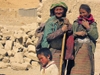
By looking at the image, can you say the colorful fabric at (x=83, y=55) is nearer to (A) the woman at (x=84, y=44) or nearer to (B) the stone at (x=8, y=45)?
(A) the woman at (x=84, y=44)

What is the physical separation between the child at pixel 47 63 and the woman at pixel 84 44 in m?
0.41

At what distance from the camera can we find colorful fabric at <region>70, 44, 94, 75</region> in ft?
9.39

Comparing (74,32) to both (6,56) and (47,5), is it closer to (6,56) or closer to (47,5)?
(47,5)

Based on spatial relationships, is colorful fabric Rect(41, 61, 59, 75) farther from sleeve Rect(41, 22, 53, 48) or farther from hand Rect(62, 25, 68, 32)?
hand Rect(62, 25, 68, 32)

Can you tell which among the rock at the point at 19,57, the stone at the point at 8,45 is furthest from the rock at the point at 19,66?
the stone at the point at 8,45

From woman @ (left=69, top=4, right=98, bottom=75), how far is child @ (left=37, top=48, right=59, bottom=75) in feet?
1.35

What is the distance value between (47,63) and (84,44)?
0.69 metres

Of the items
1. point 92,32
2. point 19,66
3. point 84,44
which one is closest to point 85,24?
point 92,32

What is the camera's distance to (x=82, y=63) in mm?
2875

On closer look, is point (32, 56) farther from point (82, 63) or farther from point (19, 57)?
point (82, 63)

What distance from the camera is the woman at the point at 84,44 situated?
2.85 meters

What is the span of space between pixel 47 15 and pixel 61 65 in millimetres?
3668

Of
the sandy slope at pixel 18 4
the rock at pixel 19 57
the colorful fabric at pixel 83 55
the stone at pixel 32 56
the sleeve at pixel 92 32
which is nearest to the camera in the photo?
the sleeve at pixel 92 32

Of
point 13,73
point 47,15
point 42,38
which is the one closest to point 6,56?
point 13,73
